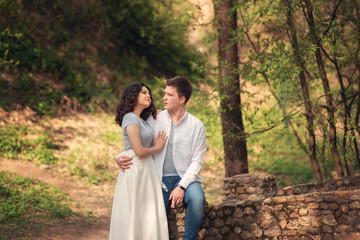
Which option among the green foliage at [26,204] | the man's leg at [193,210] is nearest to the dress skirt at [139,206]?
the man's leg at [193,210]

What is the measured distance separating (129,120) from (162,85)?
14.4 feet

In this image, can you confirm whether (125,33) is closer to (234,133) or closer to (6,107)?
(6,107)

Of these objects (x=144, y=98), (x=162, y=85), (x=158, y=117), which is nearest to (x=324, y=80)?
(x=162, y=85)

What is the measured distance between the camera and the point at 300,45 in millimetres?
6734

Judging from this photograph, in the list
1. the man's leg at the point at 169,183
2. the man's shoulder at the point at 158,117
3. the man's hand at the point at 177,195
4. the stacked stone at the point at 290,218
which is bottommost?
the stacked stone at the point at 290,218

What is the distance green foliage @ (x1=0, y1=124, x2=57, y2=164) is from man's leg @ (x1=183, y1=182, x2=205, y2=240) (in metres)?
6.56

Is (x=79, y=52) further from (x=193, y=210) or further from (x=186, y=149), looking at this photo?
(x=193, y=210)

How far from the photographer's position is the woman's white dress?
3.80 meters

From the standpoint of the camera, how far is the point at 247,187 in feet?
21.2

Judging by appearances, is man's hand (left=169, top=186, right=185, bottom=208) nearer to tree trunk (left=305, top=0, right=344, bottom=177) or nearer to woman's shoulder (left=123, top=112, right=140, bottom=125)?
woman's shoulder (left=123, top=112, right=140, bottom=125)

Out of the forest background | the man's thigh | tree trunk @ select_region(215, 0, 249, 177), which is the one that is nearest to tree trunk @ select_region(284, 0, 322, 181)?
the forest background

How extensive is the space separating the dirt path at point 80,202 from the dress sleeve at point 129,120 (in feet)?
10.9

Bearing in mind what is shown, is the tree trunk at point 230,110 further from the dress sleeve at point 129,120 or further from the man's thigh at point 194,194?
the dress sleeve at point 129,120

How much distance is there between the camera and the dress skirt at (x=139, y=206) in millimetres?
3803
